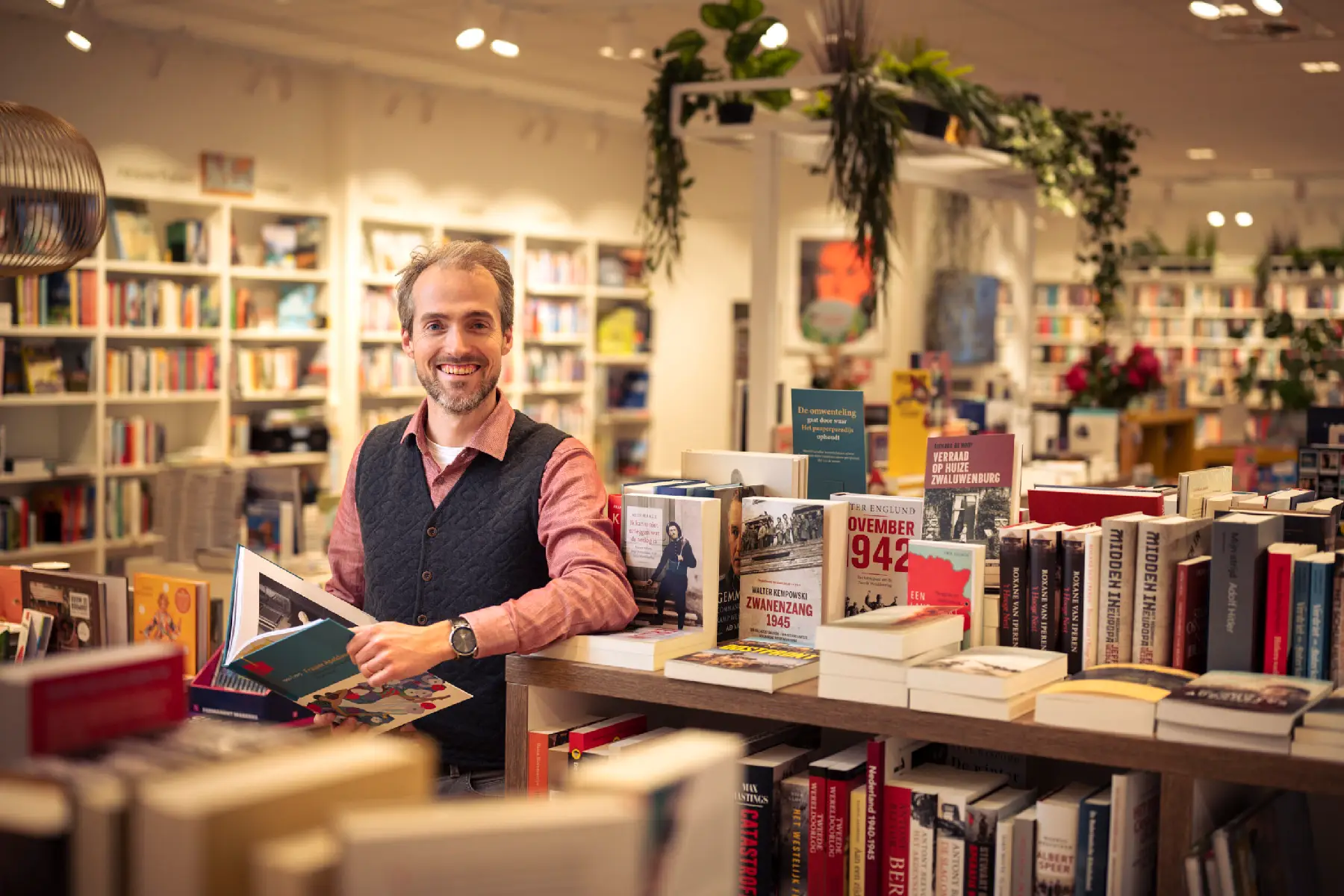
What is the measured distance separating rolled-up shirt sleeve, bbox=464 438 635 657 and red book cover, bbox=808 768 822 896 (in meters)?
0.44

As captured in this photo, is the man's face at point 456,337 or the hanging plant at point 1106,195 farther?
the hanging plant at point 1106,195

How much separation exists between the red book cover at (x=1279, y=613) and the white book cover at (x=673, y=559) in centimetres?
89

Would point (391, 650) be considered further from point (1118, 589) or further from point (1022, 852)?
point (1118, 589)

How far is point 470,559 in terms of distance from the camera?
2518mm

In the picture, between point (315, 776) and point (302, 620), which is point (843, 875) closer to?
point (302, 620)

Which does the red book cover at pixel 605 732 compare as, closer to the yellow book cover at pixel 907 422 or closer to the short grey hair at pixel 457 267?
the short grey hair at pixel 457 267

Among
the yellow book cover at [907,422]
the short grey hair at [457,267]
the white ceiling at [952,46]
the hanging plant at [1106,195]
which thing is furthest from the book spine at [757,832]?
the hanging plant at [1106,195]

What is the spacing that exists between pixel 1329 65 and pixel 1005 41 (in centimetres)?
192

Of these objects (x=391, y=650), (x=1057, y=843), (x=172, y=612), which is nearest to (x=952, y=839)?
(x=1057, y=843)

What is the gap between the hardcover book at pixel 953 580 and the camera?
2295 mm

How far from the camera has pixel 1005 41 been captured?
A: 716 centimetres

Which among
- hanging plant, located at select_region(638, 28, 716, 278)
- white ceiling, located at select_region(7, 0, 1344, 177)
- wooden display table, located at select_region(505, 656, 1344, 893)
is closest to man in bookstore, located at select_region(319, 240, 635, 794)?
wooden display table, located at select_region(505, 656, 1344, 893)

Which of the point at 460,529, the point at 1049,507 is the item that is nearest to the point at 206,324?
the point at 460,529

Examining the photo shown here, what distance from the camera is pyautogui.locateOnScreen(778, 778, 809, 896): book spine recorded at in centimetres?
223
